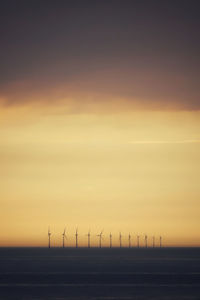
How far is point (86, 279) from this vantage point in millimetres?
112625

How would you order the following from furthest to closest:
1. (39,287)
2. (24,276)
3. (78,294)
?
(24,276)
(39,287)
(78,294)

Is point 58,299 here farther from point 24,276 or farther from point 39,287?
point 24,276

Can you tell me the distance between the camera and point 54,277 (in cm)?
11831

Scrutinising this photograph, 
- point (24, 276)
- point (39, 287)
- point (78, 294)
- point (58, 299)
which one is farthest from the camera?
point (24, 276)

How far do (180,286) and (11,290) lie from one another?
2680 centimetres

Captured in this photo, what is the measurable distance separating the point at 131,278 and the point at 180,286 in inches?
709

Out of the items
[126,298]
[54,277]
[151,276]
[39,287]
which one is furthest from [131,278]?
[126,298]

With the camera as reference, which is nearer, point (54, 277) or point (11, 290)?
point (11, 290)

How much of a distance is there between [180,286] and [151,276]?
2254 cm

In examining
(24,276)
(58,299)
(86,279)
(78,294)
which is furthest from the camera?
(24,276)

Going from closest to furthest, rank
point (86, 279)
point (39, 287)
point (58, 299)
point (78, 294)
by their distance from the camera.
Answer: point (58, 299) → point (78, 294) → point (39, 287) → point (86, 279)

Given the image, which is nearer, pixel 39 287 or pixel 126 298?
pixel 126 298

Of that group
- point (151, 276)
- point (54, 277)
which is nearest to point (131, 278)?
point (151, 276)

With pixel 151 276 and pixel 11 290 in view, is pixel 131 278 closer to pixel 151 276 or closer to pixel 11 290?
pixel 151 276
